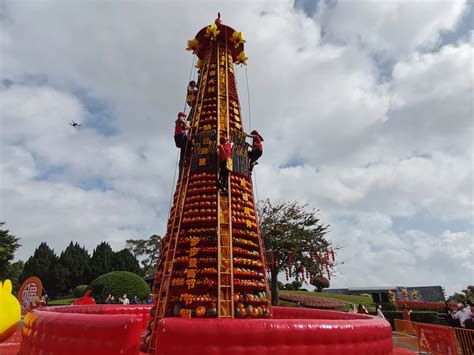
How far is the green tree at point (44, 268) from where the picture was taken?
43438 mm

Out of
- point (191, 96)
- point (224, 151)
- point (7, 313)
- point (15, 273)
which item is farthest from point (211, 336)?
point (15, 273)

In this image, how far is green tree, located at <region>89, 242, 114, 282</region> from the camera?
146 ft

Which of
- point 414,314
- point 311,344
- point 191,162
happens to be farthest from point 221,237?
point 414,314

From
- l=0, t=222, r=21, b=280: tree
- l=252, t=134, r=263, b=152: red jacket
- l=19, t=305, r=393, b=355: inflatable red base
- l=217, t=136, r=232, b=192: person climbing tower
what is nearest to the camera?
l=19, t=305, r=393, b=355: inflatable red base

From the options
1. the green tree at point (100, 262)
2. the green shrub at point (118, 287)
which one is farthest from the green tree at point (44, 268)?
the green shrub at point (118, 287)

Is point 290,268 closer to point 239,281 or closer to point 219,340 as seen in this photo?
point 239,281

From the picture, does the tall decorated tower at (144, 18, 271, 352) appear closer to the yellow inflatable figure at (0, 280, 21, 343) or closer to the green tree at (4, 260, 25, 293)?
the yellow inflatable figure at (0, 280, 21, 343)

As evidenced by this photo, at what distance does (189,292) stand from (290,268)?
2135 centimetres

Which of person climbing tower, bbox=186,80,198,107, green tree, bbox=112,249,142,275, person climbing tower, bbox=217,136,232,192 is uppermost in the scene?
person climbing tower, bbox=186,80,198,107

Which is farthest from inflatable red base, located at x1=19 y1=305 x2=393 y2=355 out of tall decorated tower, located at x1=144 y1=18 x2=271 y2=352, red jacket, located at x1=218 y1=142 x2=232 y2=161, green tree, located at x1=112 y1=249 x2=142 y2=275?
green tree, located at x1=112 y1=249 x2=142 y2=275

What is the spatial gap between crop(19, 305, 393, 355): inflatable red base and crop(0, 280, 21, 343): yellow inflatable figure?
1625mm

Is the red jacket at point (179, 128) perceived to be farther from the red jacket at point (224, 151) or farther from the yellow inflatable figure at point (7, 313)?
the yellow inflatable figure at point (7, 313)

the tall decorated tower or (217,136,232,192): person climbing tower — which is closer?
the tall decorated tower

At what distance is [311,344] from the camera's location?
6469 millimetres
